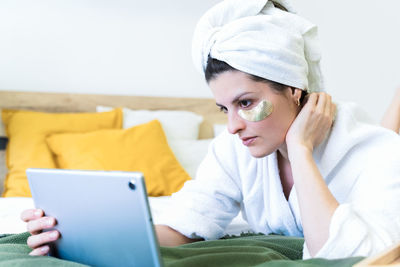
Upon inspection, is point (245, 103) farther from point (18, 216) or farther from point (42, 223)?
point (18, 216)

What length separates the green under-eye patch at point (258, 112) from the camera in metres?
1.28

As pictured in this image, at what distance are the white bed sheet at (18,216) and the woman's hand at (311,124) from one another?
0.57m

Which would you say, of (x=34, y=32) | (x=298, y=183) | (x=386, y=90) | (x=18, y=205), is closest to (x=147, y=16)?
(x=34, y=32)

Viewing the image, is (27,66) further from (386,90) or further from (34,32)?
(386,90)

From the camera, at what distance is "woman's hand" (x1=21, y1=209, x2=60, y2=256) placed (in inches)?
41.6

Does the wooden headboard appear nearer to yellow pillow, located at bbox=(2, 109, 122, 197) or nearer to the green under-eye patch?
yellow pillow, located at bbox=(2, 109, 122, 197)

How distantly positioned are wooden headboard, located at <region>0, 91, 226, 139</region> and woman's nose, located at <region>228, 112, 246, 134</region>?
1.84 m

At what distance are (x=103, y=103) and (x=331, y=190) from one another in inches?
77.2

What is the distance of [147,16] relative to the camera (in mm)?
3197

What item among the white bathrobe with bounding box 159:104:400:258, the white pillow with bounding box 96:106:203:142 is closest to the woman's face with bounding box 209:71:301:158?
the white bathrobe with bounding box 159:104:400:258

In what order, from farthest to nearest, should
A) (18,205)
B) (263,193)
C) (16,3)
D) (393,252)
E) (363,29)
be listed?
(363,29)
(16,3)
(18,205)
(263,193)
(393,252)

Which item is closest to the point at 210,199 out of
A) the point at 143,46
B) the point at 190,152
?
the point at 190,152

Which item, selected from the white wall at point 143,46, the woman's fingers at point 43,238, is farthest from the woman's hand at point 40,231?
the white wall at point 143,46

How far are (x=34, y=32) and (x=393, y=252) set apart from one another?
261 centimetres
